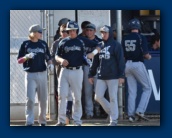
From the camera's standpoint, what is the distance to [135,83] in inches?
444

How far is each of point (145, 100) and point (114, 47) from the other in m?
1.49

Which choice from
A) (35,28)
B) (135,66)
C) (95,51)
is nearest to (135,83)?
(135,66)

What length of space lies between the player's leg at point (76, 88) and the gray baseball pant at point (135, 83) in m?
1.35

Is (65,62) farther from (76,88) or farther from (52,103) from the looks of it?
(52,103)

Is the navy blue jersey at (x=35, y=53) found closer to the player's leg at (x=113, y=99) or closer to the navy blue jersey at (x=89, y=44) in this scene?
→ the navy blue jersey at (x=89, y=44)

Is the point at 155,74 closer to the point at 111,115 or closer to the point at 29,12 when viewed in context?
the point at 111,115

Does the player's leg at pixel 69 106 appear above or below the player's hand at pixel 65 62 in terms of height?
below

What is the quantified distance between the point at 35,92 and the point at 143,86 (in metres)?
2.01

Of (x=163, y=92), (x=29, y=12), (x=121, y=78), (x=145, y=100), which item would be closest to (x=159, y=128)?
(x=163, y=92)

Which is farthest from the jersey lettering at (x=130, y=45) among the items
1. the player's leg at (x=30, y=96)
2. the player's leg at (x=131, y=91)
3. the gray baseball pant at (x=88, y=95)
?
the player's leg at (x=30, y=96)

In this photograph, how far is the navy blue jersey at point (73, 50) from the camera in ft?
32.3

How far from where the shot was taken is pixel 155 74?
11.5 metres

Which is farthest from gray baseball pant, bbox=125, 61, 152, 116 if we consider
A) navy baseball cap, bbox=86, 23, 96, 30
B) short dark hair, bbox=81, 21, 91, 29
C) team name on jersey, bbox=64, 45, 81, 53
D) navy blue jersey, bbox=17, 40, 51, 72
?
navy blue jersey, bbox=17, 40, 51, 72

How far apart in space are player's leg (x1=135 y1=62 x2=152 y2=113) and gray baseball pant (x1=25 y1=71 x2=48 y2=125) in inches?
67.7
